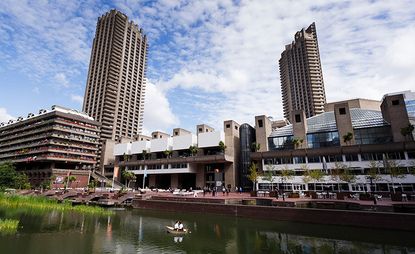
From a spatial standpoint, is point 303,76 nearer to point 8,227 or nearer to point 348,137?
point 348,137

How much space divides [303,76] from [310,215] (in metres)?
131

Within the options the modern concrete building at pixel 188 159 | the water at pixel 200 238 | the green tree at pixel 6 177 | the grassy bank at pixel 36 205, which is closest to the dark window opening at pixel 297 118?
the modern concrete building at pixel 188 159

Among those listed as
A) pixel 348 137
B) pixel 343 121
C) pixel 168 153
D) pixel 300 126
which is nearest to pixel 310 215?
pixel 348 137

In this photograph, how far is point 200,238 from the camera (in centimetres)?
2647

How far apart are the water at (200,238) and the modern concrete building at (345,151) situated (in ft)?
74.8

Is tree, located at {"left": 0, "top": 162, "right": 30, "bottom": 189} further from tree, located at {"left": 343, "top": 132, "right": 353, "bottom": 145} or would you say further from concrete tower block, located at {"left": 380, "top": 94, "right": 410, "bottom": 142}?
concrete tower block, located at {"left": 380, "top": 94, "right": 410, "bottom": 142}

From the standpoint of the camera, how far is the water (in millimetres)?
21875

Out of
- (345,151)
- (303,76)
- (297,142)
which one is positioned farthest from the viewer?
(303,76)

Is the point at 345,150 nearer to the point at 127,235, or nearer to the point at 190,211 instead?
the point at 190,211

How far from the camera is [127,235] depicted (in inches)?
1089

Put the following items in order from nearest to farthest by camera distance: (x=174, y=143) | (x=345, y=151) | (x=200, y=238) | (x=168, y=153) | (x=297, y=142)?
1. (x=200, y=238)
2. (x=345, y=151)
3. (x=297, y=142)
4. (x=168, y=153)
5. (x=174, y=143)

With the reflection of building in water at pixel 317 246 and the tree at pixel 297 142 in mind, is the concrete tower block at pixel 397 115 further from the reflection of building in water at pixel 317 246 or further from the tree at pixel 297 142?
the reflection of building in water at pixel 317 246

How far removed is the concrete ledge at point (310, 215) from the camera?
28289 millimetres

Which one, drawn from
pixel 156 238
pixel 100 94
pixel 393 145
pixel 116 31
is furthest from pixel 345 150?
pixel 116 31
